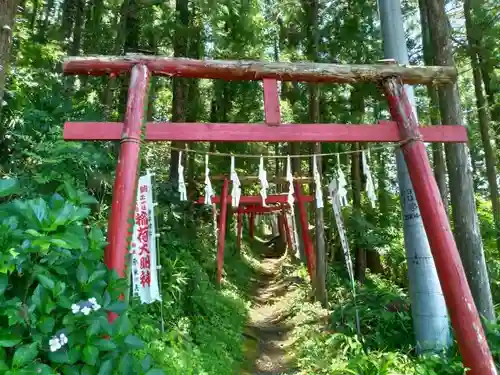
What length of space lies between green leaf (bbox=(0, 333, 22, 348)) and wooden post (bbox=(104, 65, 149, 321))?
4.19 feet

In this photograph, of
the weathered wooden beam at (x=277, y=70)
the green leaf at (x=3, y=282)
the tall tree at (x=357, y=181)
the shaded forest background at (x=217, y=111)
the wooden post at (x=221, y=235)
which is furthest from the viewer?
the wooden post at (x=221, y=235)

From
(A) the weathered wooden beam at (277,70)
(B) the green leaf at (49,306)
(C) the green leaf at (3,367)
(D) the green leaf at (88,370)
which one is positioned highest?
(A) the weathered wooden beam at (277,70)

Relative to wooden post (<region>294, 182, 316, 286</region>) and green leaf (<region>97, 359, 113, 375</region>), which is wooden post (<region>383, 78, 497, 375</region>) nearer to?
green leaf (<region>97, 359, 113, 375</region>)

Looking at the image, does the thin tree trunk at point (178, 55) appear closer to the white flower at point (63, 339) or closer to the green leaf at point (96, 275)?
the green leaf at point (96, 275)

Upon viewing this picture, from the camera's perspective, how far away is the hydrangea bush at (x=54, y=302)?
7.55 feet

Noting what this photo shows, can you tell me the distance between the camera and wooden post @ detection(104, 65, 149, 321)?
12.2 feet

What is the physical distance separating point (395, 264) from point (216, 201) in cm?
606

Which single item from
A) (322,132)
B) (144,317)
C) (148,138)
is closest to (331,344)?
(144,317)

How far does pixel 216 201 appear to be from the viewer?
12.4 m

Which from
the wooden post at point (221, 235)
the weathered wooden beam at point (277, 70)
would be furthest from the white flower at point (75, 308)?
the wooden post at point (221, 235)

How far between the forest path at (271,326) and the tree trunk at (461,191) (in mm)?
3172

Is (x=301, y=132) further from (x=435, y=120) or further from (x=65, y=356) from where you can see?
(x=435, y=120)

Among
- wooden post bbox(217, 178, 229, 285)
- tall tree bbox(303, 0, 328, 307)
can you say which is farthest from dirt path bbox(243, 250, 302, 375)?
wooden post bbox(217, 178, 229, 285)

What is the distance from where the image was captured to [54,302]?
2.43 metres
